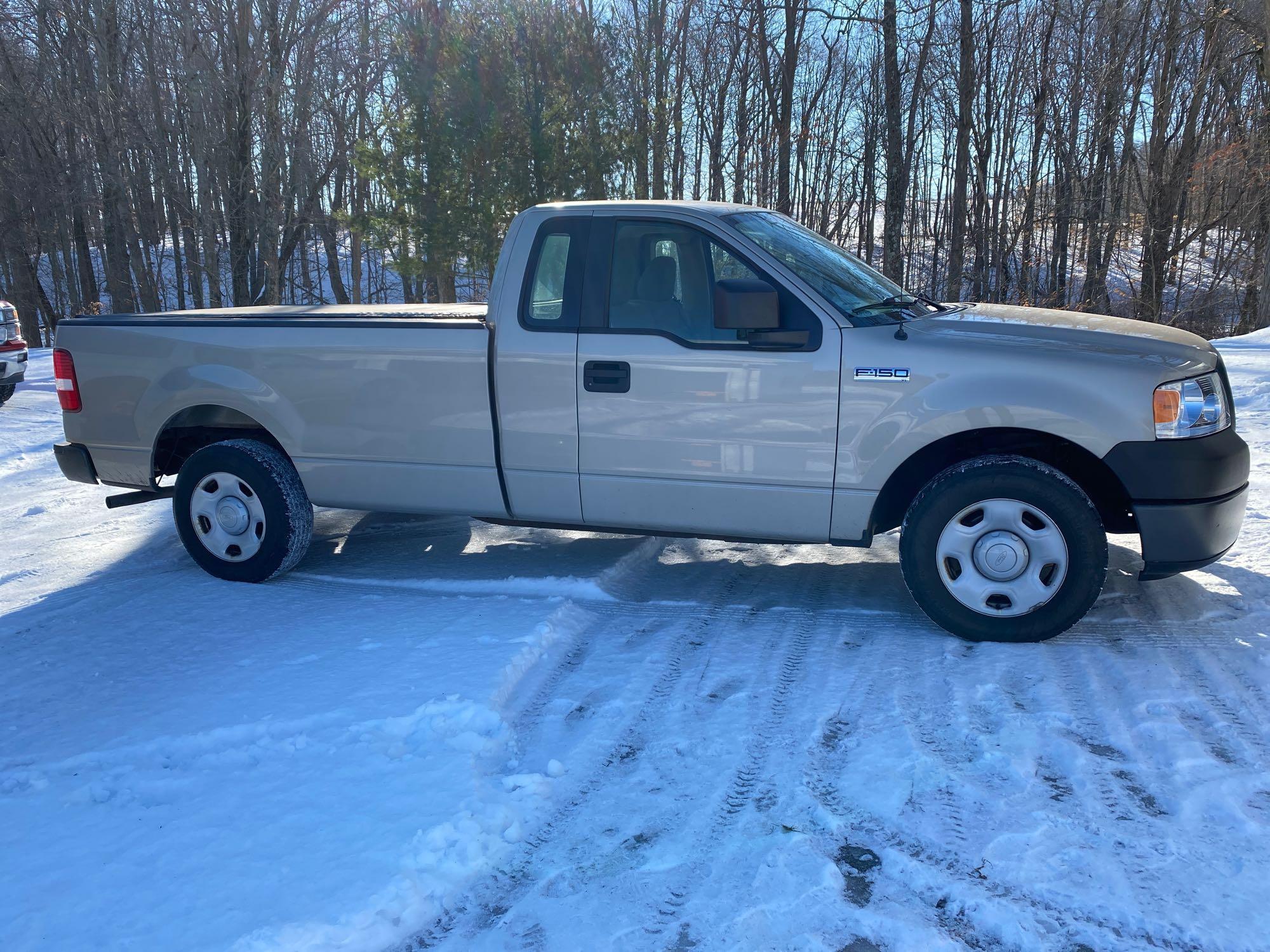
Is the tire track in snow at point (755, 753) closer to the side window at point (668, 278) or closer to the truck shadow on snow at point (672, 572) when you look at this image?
the truck shadow on snow at point (672, 572)

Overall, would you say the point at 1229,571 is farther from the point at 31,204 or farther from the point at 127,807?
the point at 31,204

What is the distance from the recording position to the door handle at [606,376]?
15.2 feet

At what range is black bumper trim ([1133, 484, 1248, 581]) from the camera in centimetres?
→ 405

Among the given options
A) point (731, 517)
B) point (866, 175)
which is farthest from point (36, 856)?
point (866, 175)

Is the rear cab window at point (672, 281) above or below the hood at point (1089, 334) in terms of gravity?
above

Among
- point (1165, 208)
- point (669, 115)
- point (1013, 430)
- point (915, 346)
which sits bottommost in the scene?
point (1013, 430)

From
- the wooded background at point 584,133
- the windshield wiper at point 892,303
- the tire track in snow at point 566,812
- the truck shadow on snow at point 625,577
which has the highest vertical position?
the wooded background at point 584,133

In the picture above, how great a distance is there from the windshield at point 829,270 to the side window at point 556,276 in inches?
31.1

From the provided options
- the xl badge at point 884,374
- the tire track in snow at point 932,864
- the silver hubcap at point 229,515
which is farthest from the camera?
the silver hubcap at point 229,515

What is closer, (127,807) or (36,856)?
(36,856)

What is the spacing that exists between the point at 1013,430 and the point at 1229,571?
1.67 meters

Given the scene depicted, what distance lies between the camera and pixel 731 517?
4.64m

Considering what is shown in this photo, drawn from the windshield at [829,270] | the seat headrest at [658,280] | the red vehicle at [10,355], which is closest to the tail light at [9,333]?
the red vehicle at [10,355]

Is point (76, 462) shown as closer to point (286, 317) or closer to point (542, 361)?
point (286, 317)
